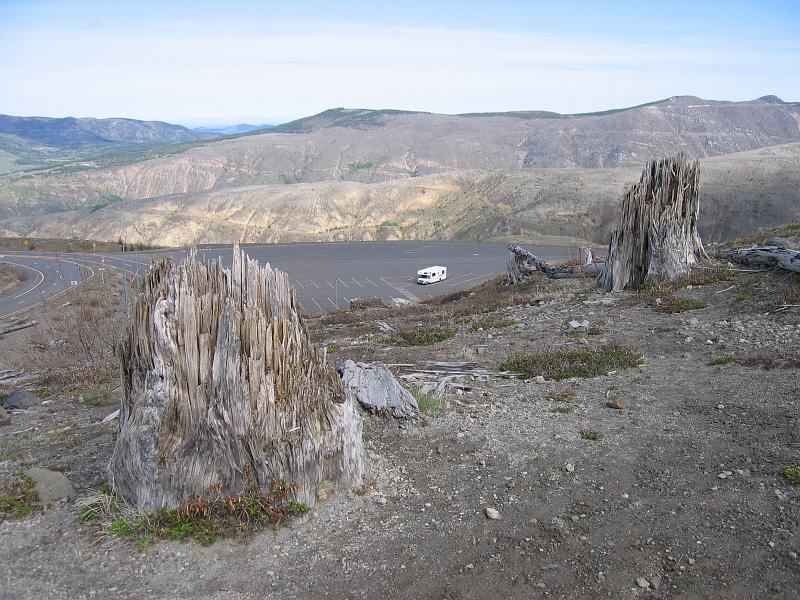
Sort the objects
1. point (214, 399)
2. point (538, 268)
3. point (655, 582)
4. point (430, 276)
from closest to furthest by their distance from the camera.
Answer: point (655, 582), point (214, 399), point (538, 268), point (430, 276)

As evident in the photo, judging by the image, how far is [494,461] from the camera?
9.07 m

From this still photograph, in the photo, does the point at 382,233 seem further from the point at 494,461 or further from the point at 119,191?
the point at 119,191

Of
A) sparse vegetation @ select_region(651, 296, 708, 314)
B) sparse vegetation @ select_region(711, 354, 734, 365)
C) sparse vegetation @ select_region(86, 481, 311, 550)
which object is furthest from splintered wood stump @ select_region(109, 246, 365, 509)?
sparse vegetation @ select_region(651, 296, 708, 314)

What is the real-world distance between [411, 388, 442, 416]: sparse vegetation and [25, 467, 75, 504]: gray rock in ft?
16.9

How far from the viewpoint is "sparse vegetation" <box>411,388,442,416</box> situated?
10.8 m

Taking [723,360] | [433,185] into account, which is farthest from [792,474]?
[433,185]

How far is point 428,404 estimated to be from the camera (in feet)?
35.8

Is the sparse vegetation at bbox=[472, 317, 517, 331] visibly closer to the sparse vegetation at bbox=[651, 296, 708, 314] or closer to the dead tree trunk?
the sparse vegetation at bbox=[651, 296, 708, 314]

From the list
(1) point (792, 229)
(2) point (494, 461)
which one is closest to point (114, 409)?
(2) point (494, 461)

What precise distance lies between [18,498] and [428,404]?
5863 millimetres

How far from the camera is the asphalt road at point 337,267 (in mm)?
42125

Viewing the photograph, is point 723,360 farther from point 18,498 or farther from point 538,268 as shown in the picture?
point 538,268

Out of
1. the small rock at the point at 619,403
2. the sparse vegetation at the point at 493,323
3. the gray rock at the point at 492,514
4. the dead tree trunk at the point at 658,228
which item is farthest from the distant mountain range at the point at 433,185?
the gray rock at the point at 492,514

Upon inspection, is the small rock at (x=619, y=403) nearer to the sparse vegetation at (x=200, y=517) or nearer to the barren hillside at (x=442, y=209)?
the sparse vegetation at (x=200, y=517)
